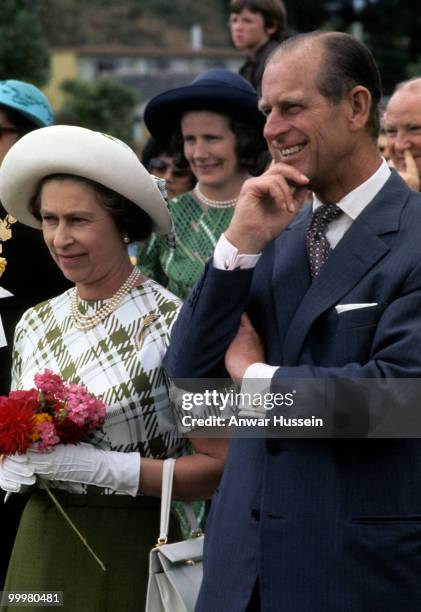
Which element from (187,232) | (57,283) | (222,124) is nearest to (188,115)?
(222,124)

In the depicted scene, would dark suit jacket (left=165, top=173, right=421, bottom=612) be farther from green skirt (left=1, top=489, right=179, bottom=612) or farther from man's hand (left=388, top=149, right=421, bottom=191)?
man's hand (left=388, top=149, right=421, bottom=191)

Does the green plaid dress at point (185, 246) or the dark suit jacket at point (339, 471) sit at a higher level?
the green plaid dress at point (185, 246)

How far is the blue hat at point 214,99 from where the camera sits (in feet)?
17.3

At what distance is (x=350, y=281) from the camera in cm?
280

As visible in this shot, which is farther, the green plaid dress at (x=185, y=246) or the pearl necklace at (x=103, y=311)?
the green plaid dress at (x=185, y=246)

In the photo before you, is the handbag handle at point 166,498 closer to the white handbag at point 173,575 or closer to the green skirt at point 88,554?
the white handbag at point 173,575

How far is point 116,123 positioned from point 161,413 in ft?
109

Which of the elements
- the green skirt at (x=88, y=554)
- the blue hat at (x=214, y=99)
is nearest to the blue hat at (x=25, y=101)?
the blue hat at (x=214, y=99)

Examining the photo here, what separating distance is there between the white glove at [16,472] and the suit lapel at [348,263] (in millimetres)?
921

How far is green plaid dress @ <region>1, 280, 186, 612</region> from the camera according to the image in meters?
3.51

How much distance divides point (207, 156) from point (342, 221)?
2.48 metres

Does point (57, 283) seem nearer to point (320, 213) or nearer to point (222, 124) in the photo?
point (222, 124)

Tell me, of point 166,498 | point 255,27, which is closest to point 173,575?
point 166,498

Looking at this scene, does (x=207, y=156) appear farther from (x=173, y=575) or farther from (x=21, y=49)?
(x=21, y=49)
